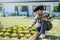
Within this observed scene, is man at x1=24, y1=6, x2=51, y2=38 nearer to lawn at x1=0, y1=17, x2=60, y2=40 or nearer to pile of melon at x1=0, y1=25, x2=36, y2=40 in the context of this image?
lawn at x1=0, y1=17, x2=60, y2=40

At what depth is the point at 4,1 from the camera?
34.2 metres

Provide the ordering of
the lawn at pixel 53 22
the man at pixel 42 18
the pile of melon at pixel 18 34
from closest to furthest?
the man at pixel 42 18 → the pile of melon at pixel 18 34 → the lawn at pixel 53 22

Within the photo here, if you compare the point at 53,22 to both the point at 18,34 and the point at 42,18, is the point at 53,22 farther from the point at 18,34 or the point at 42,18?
the point at 42,18

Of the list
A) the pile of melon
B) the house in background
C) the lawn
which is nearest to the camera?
the pile of melon

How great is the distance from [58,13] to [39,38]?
2304cm

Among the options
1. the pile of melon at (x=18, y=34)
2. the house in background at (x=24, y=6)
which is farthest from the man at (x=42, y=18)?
the house in background at (x=24, y=6)

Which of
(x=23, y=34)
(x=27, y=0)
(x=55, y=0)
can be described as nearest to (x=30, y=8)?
(x=27, y=0)

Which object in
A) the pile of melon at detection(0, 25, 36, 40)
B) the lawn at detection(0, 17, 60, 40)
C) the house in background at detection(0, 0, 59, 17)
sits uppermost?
the pile of melon at detection(0, 25, 36, 40)

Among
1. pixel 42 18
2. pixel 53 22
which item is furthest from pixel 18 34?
pixel 53 22

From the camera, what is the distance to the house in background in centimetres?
3216

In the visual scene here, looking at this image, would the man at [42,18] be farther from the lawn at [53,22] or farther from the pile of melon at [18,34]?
the pile of melon at [18,34]

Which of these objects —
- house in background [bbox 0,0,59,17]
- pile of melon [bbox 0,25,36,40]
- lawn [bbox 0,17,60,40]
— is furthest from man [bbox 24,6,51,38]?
house in background [bbox 0,0,59,17]

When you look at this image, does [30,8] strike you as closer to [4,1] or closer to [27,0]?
[27,0]

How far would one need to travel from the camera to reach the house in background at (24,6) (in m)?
32.2
